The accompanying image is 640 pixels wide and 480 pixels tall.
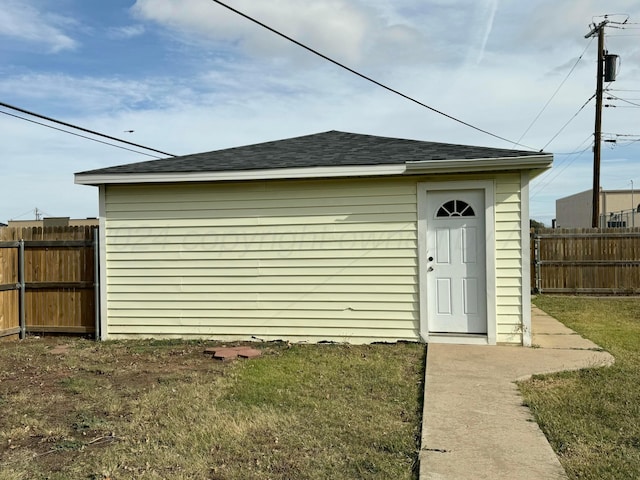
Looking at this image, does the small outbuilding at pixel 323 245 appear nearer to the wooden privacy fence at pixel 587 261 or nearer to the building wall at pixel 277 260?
the building wall at pixel 277 260

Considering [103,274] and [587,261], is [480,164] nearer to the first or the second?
[103,274]

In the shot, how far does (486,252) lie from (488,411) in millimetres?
3008

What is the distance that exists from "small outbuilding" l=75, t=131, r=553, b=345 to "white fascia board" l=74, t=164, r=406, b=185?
0.05 feet

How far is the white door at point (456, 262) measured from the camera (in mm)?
7297

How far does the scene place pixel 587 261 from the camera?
1381cm

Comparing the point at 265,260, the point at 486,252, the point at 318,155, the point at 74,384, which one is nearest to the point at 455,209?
the point at 486,252

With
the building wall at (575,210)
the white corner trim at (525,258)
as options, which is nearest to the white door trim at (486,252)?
the white corner trim at (525,258)

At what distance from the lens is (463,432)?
13.4ft

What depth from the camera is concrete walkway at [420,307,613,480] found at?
3.46 meters

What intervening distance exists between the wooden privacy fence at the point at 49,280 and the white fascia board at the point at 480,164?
483 cm

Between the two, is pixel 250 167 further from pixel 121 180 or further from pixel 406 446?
pixel 406 446

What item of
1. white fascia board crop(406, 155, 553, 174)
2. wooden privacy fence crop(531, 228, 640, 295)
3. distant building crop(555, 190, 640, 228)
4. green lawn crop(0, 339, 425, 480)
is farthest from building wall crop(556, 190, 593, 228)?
green lawn crop(0, 339, 425, 480)

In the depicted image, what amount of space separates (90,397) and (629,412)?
15.2ft

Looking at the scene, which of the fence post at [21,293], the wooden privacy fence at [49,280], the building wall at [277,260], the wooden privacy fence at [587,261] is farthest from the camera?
the wooden privacy fence at [587,261]
